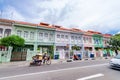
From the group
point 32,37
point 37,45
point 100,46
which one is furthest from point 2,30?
point 100,46

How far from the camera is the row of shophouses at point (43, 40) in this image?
18481 mm

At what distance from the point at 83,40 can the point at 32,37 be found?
15318 millimetres

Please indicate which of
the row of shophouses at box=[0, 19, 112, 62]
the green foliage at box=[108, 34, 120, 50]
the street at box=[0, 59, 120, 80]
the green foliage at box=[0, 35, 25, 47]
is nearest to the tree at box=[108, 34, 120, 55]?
the green foliage at box=[108, 34, 120, 50]

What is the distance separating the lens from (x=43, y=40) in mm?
23844

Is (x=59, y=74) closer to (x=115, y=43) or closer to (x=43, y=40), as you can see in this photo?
(x=43, y=40)

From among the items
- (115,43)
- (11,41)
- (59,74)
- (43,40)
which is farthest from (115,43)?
(59,74)

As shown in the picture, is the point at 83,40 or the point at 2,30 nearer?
the point at 2,30

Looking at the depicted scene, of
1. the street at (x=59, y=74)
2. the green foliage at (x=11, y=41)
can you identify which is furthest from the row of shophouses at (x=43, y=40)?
the street at (x=59, y=74)

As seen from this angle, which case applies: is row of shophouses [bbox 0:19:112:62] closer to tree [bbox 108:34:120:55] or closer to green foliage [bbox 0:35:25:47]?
green foliage [bbox 0:35:25:47]

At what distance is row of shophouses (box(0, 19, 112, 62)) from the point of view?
18.5 meters

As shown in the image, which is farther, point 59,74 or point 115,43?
point 115,43

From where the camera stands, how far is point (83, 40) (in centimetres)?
3083

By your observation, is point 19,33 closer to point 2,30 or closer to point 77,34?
point 2,30

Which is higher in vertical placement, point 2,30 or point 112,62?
point 2,30
